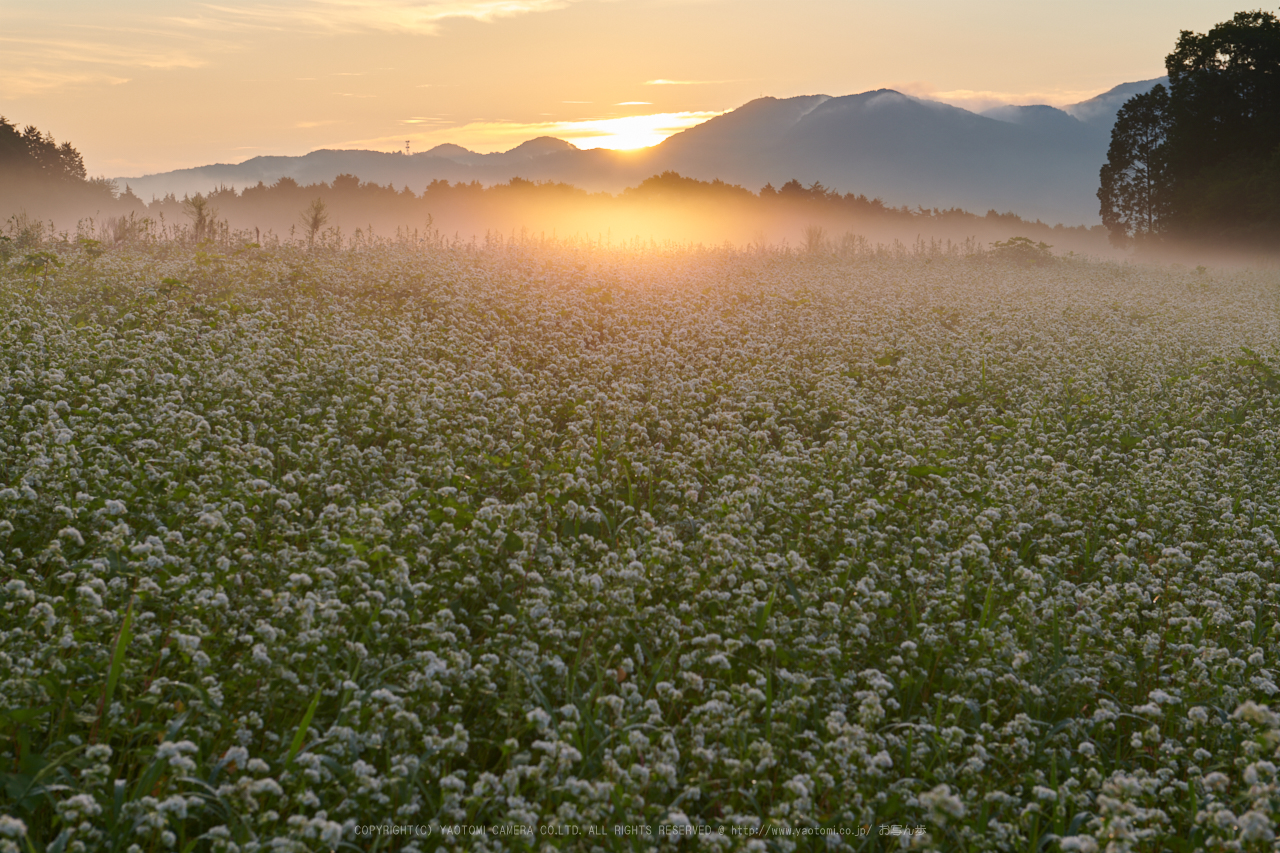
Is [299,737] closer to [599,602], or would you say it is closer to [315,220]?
[599,602]

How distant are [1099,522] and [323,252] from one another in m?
16.3

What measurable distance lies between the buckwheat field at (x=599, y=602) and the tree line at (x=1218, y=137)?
3734cm

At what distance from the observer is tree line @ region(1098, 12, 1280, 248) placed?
3722 cm

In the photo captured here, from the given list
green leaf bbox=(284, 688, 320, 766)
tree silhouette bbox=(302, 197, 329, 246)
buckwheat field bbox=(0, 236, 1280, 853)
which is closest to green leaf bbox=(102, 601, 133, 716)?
buckwheat field bbox=(0, 236, 1280, 853)

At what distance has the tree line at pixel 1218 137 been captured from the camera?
3722cm

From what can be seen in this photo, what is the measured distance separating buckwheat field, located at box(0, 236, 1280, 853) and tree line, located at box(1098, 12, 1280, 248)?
1470 inches

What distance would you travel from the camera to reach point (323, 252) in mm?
16906

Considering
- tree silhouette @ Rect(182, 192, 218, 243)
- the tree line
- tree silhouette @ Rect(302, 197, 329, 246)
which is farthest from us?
the tree line

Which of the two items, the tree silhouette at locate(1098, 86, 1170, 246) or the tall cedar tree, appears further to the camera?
the tall cedar tree

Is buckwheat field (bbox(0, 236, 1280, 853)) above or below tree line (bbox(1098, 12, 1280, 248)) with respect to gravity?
below

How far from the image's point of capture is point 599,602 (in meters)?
4.55

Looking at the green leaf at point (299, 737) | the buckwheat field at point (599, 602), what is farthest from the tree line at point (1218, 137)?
the green leaf at point (299, 737)

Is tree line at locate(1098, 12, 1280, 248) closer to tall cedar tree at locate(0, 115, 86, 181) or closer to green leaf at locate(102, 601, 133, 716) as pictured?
green leaf at locate(102, 601, 133, 716)

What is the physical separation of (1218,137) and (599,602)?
5137cm
